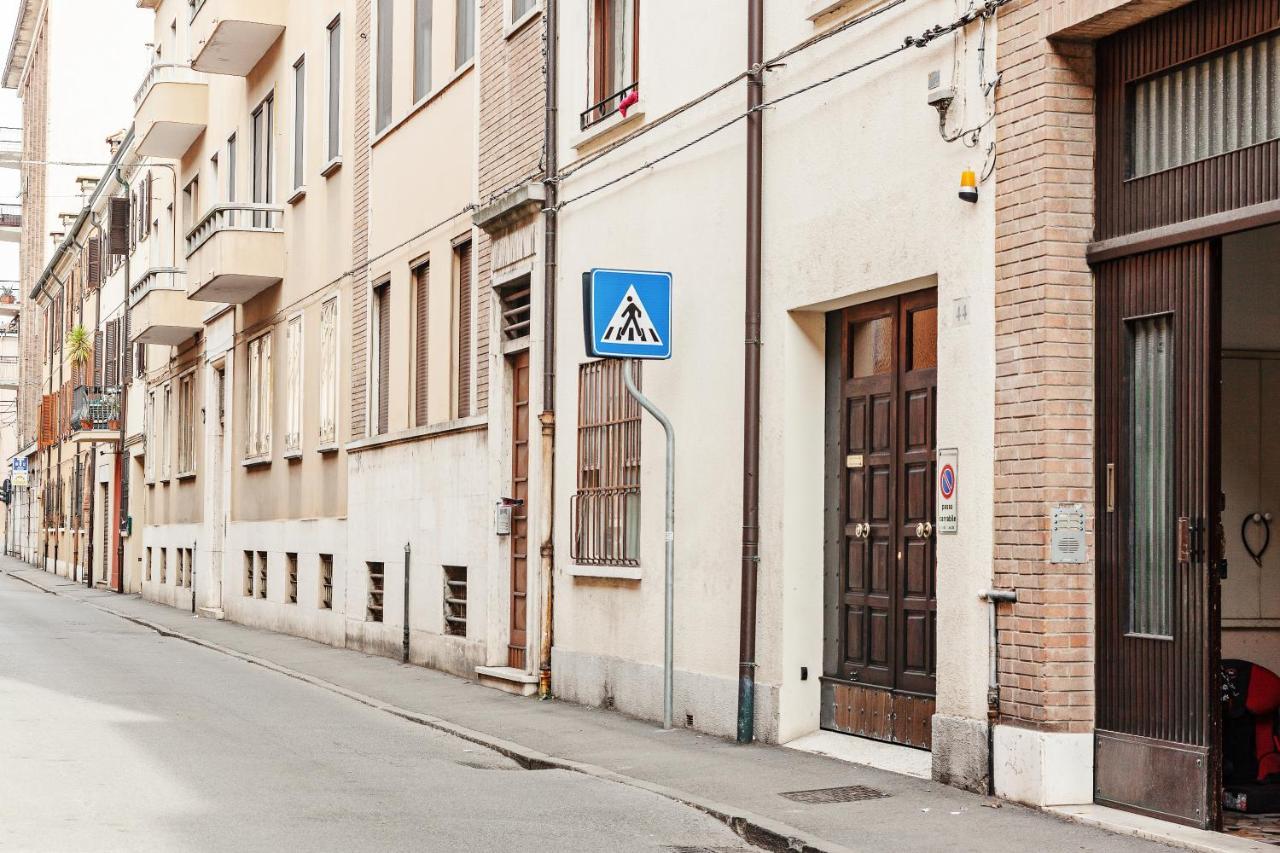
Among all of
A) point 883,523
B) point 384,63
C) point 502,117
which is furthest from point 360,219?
point 883,523

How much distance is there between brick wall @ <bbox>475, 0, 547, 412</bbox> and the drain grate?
7942mm

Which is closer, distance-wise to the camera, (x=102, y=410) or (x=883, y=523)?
(x=883, y=523)

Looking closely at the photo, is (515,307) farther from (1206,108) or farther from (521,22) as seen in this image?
(1206,108)

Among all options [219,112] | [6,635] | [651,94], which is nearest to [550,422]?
[651,94]

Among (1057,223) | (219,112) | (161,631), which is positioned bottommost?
(161,631)

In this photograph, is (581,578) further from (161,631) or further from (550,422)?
(161,631)

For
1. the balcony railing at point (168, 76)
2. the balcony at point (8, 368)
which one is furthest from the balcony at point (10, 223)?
the balcony railing at point (168, 76)

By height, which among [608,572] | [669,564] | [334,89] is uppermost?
[334,89]

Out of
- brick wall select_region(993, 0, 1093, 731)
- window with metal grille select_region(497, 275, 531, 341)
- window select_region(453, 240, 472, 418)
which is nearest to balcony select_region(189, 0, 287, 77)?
window select_region(453, 240, 472, 418)

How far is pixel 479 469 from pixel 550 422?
82.6 inches

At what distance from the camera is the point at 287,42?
1026 inches

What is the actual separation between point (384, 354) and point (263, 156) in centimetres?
824

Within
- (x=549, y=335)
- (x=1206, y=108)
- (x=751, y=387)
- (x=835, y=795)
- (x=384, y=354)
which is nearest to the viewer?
(x=1206, y=108)

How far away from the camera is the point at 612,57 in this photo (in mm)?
15016
